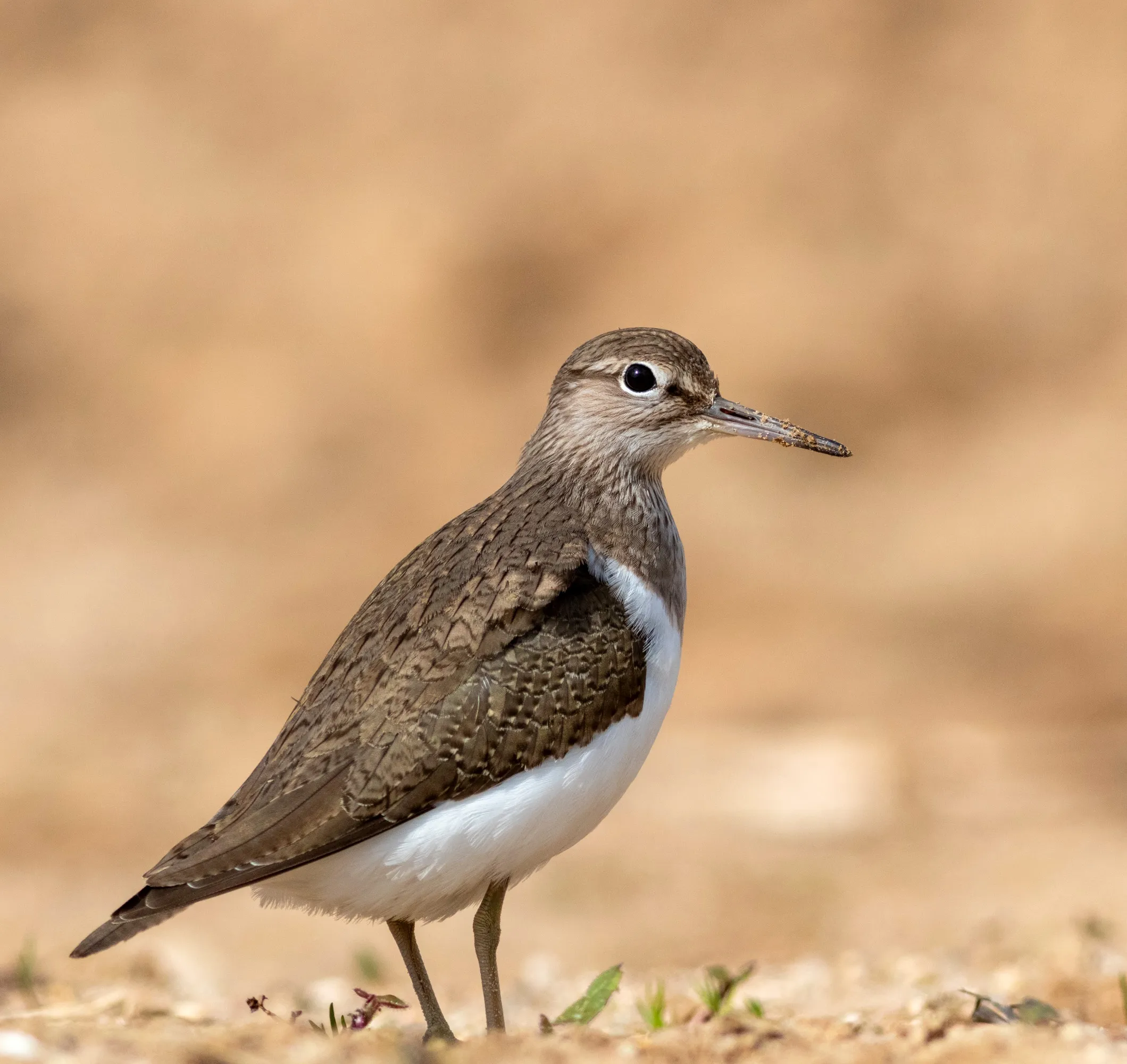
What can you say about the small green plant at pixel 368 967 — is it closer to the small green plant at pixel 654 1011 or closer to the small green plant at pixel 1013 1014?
the small green plant at pixel 654 1011

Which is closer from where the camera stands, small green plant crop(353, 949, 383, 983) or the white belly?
the white belly

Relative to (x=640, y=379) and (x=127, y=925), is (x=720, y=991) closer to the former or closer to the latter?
(x=127, y=925)

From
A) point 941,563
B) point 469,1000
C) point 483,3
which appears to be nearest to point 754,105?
point 483,3

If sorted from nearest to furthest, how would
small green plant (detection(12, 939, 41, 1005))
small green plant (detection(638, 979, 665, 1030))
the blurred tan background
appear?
small green plant (detection(638, 979, 665, 1030))
small green plant (detection(12, 939, 41, 1005))
the blurred tan background

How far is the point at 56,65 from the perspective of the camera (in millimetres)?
21625

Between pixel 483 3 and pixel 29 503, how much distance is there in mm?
9409

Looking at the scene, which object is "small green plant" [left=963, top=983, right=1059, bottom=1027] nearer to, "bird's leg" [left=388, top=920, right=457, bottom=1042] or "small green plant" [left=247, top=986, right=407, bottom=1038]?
"bird's leg" [left=388, top=920, right=457, bottom=1042]

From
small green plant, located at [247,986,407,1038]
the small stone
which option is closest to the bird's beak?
small green plant, located at [247,986,407,1038]

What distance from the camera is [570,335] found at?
19438 mm

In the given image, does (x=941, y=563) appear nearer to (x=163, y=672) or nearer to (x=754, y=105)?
(x=754, y=105)

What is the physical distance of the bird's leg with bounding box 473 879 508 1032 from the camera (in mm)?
5918

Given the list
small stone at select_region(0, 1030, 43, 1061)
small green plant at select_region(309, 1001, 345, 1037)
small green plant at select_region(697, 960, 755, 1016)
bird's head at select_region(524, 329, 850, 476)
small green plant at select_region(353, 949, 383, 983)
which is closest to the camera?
small stone at select_region(0, 1030, 43, 1061)

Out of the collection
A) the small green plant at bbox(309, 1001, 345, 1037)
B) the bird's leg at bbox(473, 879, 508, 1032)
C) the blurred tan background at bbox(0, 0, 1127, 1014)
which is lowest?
the small green plant at bbox(309, 1001, 345, 1037)

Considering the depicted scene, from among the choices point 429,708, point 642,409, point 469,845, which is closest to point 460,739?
point 429,708
